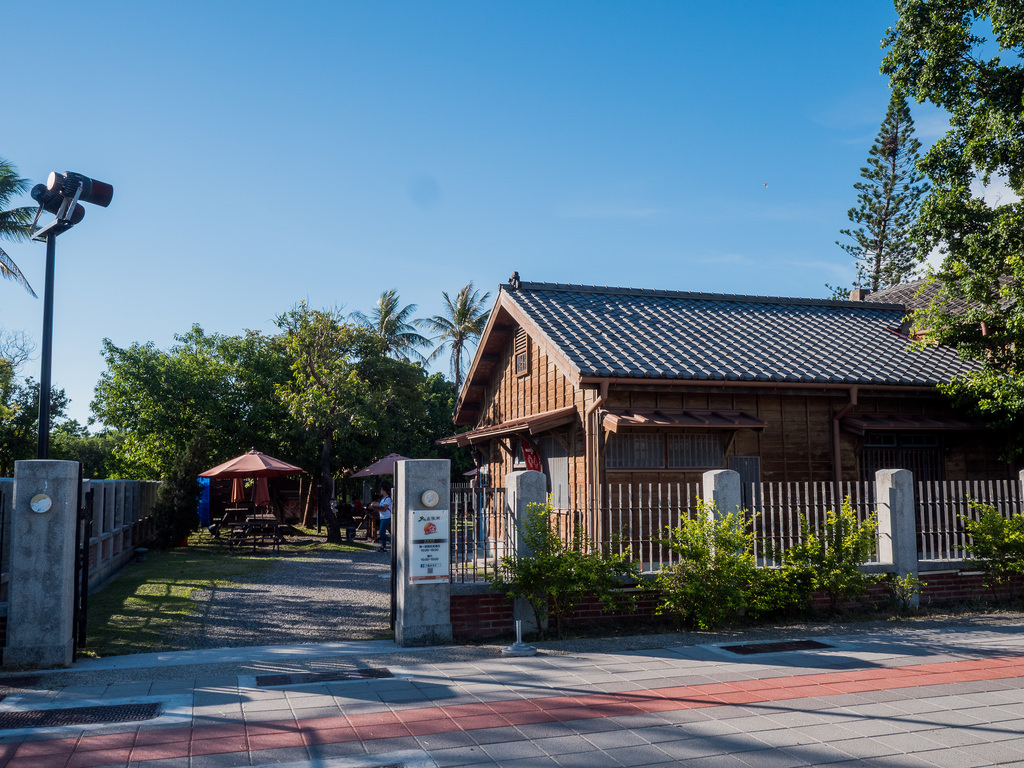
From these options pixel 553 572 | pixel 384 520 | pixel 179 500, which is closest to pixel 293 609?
pixel 553 572

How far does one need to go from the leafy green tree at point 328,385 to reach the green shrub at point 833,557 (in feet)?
50.2

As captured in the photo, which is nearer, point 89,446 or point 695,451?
point 695,451

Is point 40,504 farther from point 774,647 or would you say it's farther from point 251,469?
point 251,469

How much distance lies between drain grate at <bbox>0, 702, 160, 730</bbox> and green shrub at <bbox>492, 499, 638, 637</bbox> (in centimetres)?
371

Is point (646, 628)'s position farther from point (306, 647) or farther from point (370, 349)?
point (370, 349)

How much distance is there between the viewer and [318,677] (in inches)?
277

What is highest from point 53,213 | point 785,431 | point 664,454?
point 53,213

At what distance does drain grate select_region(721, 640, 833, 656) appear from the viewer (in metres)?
8.02

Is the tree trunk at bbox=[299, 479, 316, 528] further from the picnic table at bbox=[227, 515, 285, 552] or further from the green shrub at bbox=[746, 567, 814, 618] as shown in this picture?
the green shrub at bbox=[746, 567, 814, 618]

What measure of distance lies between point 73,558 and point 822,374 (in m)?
10.9

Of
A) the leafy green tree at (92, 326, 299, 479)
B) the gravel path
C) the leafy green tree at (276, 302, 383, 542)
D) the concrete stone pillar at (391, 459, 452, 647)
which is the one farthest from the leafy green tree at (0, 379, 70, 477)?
the concrete stone pillar at (391, 459, 452, 647)

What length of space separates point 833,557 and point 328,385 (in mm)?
16992

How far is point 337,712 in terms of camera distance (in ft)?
19.6

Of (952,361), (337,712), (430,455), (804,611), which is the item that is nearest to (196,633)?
(337,712)
